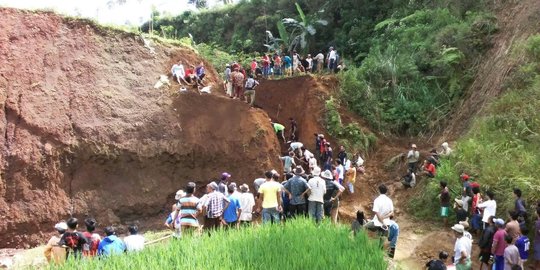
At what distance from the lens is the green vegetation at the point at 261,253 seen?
21.6 ft

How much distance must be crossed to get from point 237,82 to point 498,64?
846 cm

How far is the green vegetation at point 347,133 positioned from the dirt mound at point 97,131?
7.87ft

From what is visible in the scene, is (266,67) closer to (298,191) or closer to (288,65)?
(288,65)

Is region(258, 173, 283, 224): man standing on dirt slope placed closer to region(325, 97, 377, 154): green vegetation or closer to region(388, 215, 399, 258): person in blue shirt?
region(388, 215, 399, 258): person in blue shirt

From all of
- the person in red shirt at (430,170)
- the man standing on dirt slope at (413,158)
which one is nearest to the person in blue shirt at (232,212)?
the person in red shirt at (430,170)

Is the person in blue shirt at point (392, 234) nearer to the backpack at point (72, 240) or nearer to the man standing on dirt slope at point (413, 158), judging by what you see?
the backpack at point (72, 240)

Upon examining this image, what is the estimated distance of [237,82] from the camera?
16.6 meters

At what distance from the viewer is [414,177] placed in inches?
553

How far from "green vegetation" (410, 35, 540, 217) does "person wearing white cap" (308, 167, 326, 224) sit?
3724mm

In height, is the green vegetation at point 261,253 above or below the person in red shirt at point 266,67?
below

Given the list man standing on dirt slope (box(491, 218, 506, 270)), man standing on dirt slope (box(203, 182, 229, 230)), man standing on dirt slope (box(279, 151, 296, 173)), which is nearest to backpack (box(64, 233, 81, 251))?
man standing on dirt slope (box(203, 182, 229, 230))

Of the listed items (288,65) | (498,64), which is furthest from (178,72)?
(498,64)

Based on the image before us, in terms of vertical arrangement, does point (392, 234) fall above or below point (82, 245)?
below

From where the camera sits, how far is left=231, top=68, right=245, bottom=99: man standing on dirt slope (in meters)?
16.6
